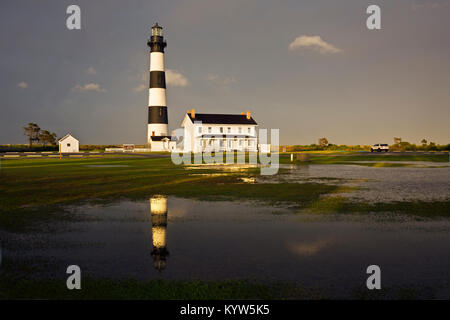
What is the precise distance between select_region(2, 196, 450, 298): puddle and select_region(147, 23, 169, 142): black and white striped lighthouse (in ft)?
212

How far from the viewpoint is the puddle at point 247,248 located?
5.58m

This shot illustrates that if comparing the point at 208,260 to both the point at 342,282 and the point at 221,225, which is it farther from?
the point at 221,225

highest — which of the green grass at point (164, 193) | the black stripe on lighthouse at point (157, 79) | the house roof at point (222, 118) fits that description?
the black stripe on lighthouse at point (157, 79)

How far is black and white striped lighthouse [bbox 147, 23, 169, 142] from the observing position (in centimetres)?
7262

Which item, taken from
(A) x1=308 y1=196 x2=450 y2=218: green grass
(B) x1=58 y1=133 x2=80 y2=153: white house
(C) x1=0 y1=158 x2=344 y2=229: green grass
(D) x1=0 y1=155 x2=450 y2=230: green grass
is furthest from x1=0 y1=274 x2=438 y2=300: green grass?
(B) x1=58 y1=133 x2=80 y2=153: white house

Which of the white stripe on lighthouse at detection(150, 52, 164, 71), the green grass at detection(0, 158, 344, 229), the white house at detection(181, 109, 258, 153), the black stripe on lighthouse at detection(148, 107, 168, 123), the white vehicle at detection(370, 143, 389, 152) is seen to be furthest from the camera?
the white house at detection(181, 109, 258, 153)

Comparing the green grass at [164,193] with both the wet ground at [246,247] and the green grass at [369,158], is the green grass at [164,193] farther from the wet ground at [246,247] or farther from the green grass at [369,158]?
the green grass at [369,158]

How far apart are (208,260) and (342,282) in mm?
2175

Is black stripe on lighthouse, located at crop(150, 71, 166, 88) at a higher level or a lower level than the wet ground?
higher

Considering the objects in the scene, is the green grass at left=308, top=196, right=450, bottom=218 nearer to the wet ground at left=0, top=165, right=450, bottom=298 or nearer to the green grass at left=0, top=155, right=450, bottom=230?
the green grass at left=0, top=155, right=450, bottom=230

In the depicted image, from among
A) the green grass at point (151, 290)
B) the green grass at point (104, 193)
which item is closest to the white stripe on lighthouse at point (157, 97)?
the green grass at point (104, 193)

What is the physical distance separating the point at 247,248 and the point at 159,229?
2.52 metres
